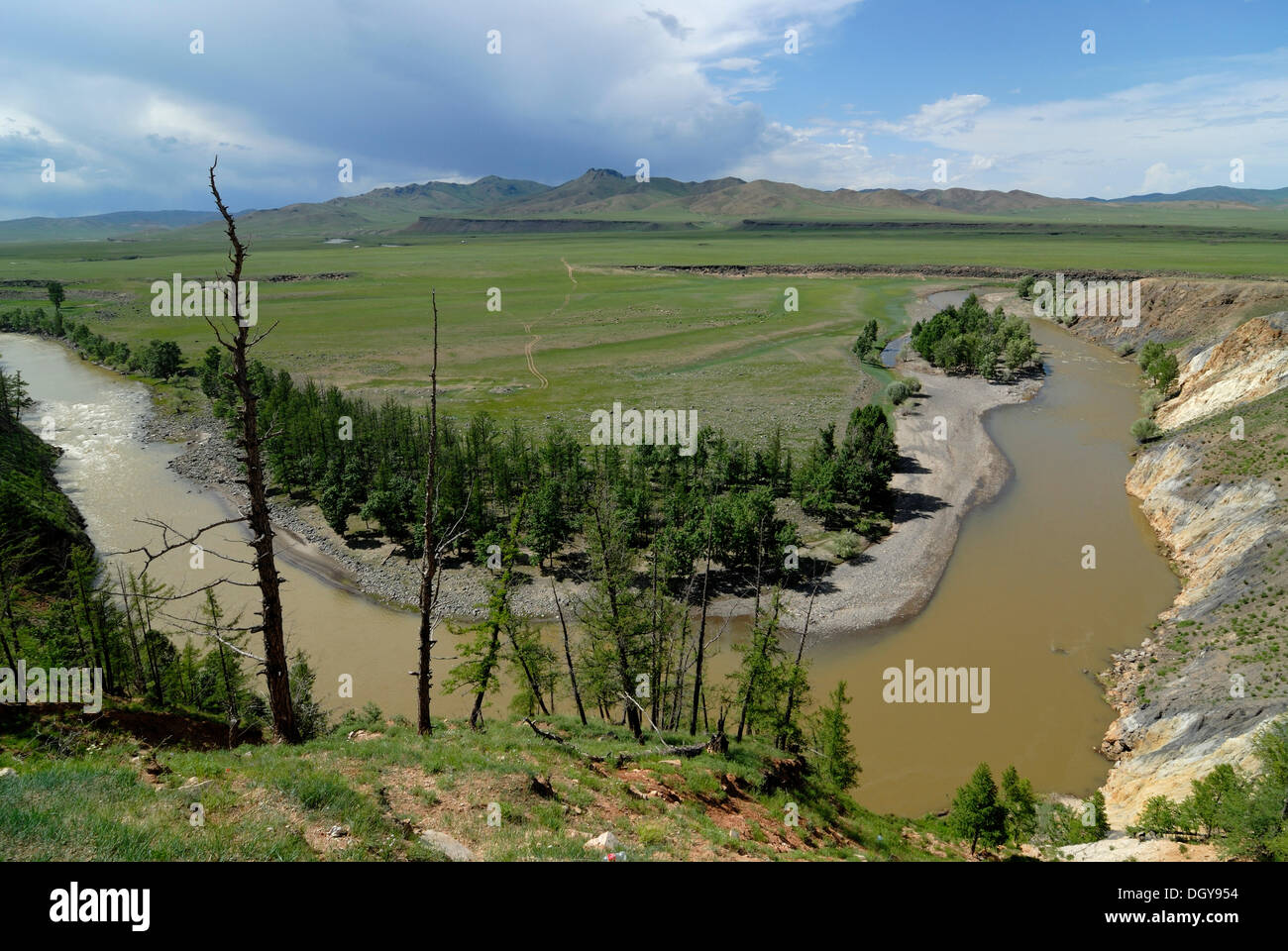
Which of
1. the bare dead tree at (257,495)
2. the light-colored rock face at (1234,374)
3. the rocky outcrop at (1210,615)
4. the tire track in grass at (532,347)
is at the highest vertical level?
the tire track in grass at (532,347)

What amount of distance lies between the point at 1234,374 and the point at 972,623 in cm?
4838

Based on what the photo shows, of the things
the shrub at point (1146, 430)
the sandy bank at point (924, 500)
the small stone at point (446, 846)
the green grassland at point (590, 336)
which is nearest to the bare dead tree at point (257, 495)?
the small stone at point (446, 846)

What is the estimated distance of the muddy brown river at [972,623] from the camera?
29.2m

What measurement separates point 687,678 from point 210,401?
84.2 meters

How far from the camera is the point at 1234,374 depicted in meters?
60.4

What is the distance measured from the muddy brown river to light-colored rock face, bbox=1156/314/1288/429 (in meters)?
8.67

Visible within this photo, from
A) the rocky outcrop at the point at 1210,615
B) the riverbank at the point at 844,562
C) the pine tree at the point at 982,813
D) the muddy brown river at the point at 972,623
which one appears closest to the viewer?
the pine tree at the point at 982,813

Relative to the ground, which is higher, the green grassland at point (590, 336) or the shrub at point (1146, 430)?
the green grassland at point (590, 336)

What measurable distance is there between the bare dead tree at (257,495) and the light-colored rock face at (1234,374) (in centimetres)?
7607

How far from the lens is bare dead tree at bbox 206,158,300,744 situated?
10742 mm

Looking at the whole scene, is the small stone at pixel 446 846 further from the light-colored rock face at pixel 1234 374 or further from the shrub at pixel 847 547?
the light-colored rock face at pixel 1234 374

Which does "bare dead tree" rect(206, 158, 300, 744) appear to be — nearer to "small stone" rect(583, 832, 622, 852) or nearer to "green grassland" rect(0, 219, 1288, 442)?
"small stone" rect(583, 832, 622, 852)
